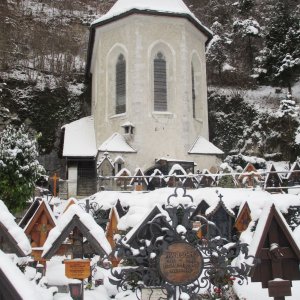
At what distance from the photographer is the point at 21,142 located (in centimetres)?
1727

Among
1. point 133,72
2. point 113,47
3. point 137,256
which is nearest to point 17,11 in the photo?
point 113,47

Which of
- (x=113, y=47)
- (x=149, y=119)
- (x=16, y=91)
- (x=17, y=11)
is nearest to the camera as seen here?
(x=149, y=119)

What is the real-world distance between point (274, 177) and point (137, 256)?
11.9m

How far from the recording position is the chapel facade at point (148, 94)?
78.2 ft

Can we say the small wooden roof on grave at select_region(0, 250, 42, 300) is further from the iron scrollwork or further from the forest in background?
the forest in background

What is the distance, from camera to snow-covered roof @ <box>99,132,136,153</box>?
22734 mm

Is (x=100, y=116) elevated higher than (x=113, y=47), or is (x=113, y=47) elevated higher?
(x=113, y=47)

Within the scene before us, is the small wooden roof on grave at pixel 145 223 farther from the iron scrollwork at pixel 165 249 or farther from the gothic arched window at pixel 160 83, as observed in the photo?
the gothic arched window at pixel 160 83

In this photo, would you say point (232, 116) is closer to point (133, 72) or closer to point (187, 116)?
point (187, 116)

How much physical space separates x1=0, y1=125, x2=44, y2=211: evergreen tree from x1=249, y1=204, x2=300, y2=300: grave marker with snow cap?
41.0 ft

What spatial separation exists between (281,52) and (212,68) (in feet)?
19.1

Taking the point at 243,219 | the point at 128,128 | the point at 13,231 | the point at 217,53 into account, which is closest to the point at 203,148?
the point at 128,128

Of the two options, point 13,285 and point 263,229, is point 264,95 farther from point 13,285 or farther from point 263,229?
point 13,285

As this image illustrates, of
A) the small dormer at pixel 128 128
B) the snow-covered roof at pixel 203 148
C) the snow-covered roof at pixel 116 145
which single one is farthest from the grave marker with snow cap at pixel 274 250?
the small dormer at pixel 128 128
